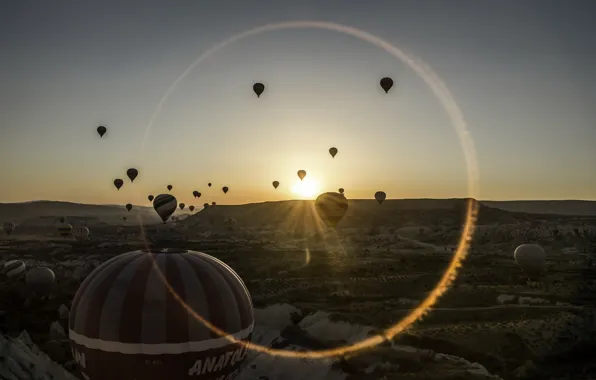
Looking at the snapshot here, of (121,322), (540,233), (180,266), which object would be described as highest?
(540,233)

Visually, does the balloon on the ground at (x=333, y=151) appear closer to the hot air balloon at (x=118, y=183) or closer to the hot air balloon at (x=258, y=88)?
the hot air balloon at (x=258, y=88)

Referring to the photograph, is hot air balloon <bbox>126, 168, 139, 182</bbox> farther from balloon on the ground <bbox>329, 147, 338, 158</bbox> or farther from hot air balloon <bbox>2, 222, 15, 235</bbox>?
hot air balloon <bbox>2, 222, 15, 235</bbox>

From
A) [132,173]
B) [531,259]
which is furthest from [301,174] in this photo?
[531,259]

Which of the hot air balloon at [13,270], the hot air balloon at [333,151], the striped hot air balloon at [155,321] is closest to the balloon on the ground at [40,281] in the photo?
the hot air balloon at [13,270]

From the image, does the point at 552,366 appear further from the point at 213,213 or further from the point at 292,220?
the point at 213,213

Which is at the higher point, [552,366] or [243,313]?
[243,313]

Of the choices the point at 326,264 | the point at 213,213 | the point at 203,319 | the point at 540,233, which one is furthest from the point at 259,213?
the point at 203,319
